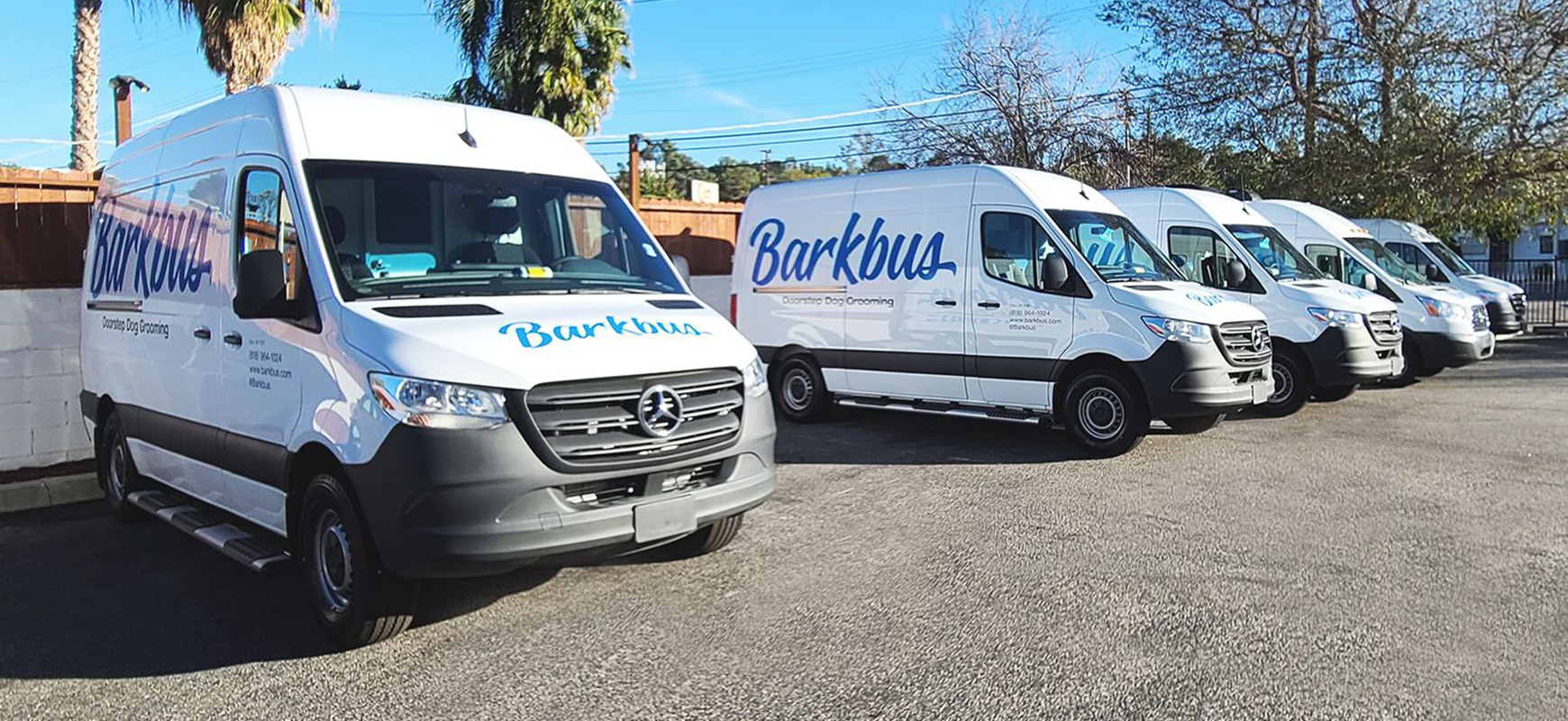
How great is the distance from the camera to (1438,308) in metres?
13.8

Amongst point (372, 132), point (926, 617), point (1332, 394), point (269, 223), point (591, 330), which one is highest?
point (372, 132)

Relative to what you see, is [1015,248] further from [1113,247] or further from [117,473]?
[117,473]

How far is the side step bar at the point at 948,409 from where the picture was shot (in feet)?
32.8

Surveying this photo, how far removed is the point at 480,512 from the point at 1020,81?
63.9 ft

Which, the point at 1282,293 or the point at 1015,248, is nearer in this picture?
the point at 1015,248

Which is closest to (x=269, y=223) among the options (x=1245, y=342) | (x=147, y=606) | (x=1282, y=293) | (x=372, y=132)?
(x=372, y=132)

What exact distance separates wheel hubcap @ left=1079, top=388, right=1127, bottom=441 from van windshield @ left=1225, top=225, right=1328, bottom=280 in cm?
404

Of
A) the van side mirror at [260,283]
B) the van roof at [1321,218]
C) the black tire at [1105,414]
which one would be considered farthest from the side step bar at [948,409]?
the van side mirror at [260,283]

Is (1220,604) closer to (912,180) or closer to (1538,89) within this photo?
(912,180)

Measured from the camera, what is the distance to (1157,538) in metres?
6.73

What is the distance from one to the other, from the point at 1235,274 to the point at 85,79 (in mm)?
13486

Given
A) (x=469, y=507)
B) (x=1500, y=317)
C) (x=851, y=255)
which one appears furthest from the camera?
(x=1500, y=317)

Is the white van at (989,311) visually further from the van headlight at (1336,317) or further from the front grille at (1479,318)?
the front grille at (1479,318)

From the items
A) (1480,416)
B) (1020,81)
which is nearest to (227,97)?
(1480,416)
